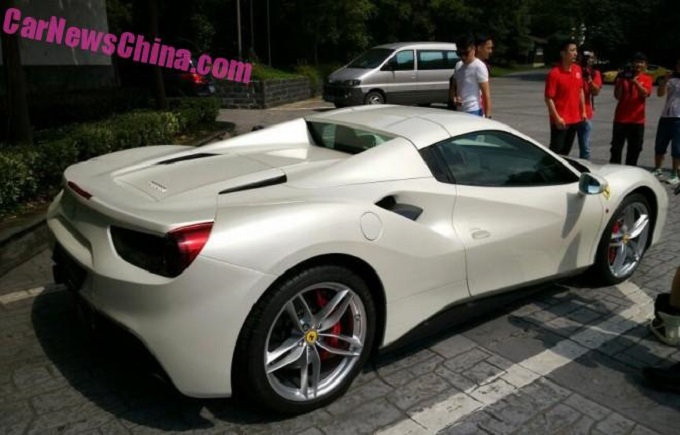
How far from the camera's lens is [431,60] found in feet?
52.6

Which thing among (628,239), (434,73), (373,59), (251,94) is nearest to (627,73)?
(628,239)

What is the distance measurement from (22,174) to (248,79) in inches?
447

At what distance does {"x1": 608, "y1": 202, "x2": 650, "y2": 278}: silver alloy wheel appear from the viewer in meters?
4.22

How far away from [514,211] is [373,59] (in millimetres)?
12689

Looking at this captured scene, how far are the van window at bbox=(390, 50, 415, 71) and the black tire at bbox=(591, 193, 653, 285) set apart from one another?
11654mm

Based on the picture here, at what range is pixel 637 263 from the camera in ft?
14.6

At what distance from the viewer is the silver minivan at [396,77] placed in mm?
14852

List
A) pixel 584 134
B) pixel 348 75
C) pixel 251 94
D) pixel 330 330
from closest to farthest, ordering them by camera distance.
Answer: pixel 330 330 → pixel 584 134 → pixel 348 75 → pixel 251 94

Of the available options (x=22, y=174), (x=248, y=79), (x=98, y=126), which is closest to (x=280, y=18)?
(x=248, y=79)

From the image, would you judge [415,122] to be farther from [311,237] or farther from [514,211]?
[311,237]

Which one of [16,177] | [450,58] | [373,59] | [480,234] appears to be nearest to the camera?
[480,234]

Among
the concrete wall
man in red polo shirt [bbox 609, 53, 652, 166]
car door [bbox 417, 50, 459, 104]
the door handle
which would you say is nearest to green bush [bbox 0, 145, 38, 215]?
the door handle

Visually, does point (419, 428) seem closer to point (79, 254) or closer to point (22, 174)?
point (79, 254)

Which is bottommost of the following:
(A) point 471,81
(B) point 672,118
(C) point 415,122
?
(B) point 672,118
